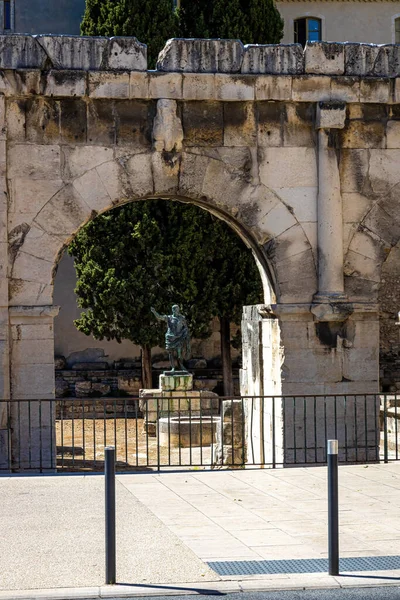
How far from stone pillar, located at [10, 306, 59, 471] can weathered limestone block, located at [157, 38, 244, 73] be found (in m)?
3.29

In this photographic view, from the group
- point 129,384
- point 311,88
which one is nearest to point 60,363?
point 129,384

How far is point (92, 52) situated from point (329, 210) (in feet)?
11.3

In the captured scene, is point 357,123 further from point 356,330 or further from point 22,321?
point 22,321

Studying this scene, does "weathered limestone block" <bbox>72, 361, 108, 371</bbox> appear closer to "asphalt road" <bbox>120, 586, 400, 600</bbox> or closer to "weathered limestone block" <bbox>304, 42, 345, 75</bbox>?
"weathered limestone block" <bbox>304, 42, 345, 75</bbox>

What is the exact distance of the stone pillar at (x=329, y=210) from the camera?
13.1 meters

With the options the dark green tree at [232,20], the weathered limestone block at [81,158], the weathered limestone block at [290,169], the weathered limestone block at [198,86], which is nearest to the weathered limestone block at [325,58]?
the weathered limestone block at [290,169]

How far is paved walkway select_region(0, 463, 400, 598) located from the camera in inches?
262

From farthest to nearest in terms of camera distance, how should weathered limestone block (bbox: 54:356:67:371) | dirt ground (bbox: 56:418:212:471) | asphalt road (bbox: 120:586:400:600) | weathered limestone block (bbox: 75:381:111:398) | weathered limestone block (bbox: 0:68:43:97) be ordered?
weathered limestone block (bbox: 54:356:67:371) < weathered limestone block (bbox: 75:381:111:398) < dirt ground (bbox: 56:418:212:471) < weathered limestone block (bbox: 0:68:43:97) < asphalt road (bbox: 120:586:400:600)

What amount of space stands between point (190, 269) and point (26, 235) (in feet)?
40.8

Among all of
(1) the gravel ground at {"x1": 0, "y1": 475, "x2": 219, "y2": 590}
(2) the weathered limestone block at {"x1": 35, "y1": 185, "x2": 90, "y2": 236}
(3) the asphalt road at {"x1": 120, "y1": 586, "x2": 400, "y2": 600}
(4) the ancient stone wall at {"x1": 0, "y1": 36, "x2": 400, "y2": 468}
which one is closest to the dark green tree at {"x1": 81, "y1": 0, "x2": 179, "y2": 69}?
(4) the ancient stone wall at {"x1": 0, "y1": 36, "x2": 400, "y2": 468}

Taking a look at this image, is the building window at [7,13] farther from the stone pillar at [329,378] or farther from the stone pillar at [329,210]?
the stone pillar at [329,378]

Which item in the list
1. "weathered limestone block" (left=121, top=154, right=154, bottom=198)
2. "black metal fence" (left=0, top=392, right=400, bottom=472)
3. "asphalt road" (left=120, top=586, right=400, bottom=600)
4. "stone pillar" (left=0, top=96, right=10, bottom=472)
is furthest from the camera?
"weathered limestone block" (left=121, top=154, right=154, bottom=198)

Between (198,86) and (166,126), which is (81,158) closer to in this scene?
(166,126)

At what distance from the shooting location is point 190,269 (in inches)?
981
